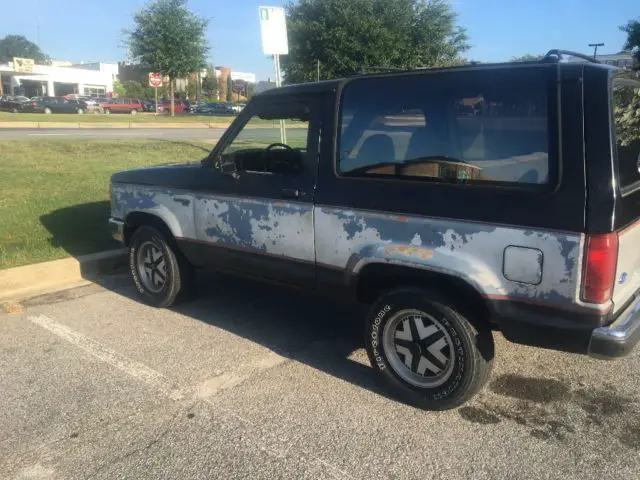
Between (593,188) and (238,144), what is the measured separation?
255cm

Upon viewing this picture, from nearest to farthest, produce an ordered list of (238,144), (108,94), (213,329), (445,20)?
(238,144)
(213,329)
(445,20)
(108,94)

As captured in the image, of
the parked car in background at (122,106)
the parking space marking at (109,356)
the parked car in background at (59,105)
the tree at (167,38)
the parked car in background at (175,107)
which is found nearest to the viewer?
the parking space marking at (109,356)

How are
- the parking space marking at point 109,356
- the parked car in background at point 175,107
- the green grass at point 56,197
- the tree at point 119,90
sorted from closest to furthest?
1. the parking space marking at point 109,356
2. the green grass at point 56,197
3. the parked car in background at point 175,107
4. the tree at point 119,90

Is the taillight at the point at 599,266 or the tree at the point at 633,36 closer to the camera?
the taillight at the point at 599,266

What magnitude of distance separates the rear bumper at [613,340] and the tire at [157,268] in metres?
3.32

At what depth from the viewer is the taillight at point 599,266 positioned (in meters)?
2.70

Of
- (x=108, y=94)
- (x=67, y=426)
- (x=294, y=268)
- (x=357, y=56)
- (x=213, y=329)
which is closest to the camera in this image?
(x=67, y=426)

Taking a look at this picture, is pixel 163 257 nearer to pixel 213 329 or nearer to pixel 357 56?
pixel 213 329

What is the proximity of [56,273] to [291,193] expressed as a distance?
322 cm

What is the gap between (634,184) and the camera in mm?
3053

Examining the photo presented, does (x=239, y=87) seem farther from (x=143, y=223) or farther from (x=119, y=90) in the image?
(x=143, y=223)

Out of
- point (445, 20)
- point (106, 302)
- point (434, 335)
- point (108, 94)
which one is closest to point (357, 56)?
point (445, 20)

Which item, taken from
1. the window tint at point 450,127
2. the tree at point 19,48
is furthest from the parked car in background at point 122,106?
the tree at point 19,48

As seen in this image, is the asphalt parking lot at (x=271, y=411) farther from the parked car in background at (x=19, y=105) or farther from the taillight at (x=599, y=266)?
the parked car in background at (x=19, y=105)
